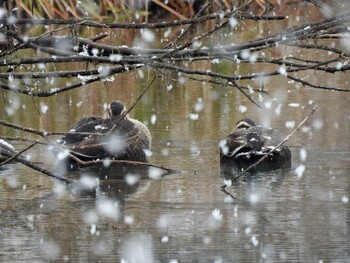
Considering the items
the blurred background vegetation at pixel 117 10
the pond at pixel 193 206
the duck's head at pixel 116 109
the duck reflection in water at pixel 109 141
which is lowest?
the pond at pixel 193 206

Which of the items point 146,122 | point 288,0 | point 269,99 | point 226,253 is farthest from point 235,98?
point 288,0

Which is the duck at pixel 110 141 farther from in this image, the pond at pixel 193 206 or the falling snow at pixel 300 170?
the falling snow at pixel 300 170

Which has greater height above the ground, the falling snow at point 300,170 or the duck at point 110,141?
the duck at point 110,141

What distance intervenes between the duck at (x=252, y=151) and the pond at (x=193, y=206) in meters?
0.14

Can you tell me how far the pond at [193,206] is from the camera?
6.48 m

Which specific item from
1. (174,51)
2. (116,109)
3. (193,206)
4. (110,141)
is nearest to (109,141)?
(110,141)

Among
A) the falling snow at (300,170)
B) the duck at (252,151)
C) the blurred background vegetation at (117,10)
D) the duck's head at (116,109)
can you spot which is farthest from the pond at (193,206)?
the blurred background vegetation at (117,10)

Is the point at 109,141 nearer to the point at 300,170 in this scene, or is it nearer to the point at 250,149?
the point at 250,149

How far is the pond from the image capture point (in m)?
6.48

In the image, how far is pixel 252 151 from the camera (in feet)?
31.3

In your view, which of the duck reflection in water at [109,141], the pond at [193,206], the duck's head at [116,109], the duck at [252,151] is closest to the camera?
the pond at [193,206]

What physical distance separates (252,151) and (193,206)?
195 centimetres

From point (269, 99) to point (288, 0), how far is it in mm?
15386

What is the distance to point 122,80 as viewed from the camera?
52.5 ft
